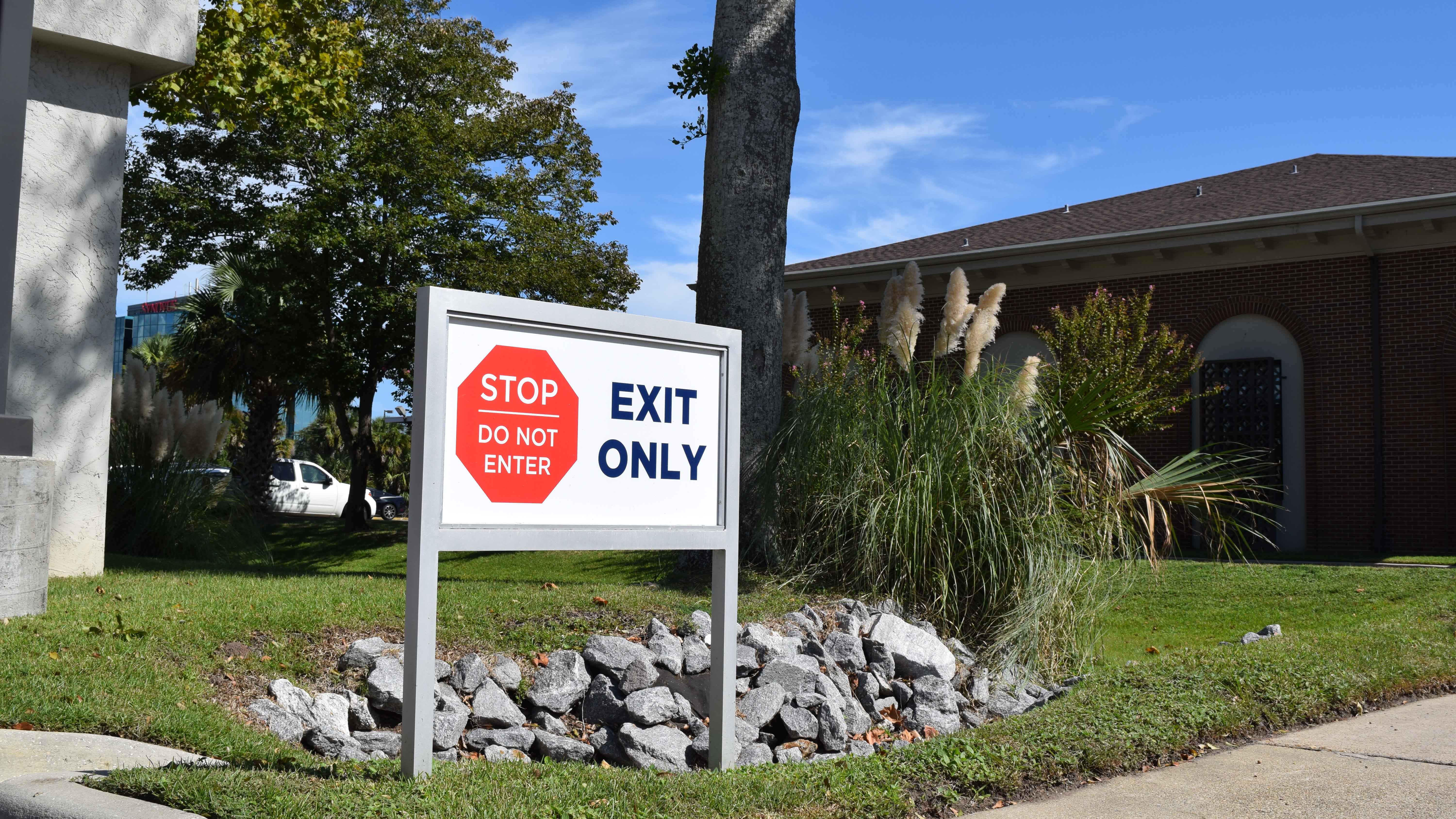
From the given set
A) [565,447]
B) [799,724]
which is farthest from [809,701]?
[565,447]

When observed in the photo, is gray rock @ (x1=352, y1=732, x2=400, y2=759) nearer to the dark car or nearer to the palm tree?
the palm tree

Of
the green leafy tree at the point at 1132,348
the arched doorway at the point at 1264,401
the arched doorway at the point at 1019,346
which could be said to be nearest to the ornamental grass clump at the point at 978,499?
the green leafy tree at the point at 1132,348

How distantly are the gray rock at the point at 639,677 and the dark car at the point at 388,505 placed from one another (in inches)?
1257

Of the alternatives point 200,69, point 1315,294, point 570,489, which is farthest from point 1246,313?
point 570,489

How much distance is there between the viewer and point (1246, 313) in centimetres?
1955

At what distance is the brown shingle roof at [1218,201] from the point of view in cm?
1897

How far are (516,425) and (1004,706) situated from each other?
3.78m

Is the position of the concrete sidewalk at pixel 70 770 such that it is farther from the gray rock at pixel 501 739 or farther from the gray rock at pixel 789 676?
the gray rock at pixel 789 676

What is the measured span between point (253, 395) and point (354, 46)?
9250 millimetres

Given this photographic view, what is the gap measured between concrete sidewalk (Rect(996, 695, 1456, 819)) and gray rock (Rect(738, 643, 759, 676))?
2.28 metres

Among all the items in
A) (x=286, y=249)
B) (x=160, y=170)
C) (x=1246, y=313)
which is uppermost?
(x=160, y=170)

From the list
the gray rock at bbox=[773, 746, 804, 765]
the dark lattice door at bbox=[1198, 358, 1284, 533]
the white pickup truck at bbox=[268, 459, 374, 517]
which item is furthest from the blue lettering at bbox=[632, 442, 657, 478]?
the white pickup truck at bbox=[268, 459, 374, 517]

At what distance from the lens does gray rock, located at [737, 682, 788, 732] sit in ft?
19.1

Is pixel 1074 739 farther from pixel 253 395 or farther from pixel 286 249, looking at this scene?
pixel 253 395
